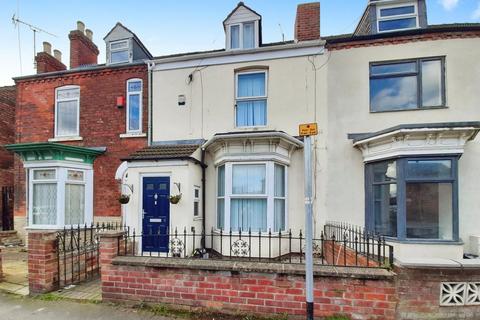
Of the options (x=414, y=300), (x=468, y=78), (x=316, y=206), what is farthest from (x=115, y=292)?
(x=468, y=78)

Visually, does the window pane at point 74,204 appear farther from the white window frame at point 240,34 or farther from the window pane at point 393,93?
the window pane at point 393,93

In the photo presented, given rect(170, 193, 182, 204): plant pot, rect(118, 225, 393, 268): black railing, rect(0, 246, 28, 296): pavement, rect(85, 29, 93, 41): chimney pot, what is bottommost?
rect(0, 246, 28, 296): pavement

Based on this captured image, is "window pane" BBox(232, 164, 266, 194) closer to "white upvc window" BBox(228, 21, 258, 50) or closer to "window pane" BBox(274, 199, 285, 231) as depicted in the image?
"window pane" BBox(274, 199, 285, 231)

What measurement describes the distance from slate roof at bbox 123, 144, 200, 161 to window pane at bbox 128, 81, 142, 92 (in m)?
2.71

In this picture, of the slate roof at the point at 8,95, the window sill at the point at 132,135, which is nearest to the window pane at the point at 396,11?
the window sill at the point at 132,135

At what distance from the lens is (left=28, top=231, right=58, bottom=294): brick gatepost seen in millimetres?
5348

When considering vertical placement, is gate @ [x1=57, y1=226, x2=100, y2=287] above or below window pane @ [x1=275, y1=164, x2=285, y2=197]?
below

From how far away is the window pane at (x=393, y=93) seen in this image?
8.26 m

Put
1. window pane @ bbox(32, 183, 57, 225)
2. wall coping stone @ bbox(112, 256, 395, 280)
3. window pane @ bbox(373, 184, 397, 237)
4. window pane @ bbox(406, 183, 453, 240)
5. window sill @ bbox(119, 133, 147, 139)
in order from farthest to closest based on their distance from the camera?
window sill @ bbox(119, 133, 147, 139) < window pane @ bbox(32, 183, 57, 225) < window pane @ bbox(373, 184, 397, 237) < window pane @ bbox(406, 183, 453, 240) < wall coping stone @ bbox(112, 256, 395, 280)

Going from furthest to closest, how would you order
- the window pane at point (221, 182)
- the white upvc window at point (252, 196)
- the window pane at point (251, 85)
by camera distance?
the window pane at point (251, 85)
the window pane at point (221, 182)
the white upvc window at point (252, 196)

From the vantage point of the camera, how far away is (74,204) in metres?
9.84

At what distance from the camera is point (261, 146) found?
25.9 ft

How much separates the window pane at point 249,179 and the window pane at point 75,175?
5.86 metres

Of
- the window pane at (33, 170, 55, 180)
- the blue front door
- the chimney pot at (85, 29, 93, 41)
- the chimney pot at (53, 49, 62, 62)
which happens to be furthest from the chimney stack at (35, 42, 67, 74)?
the blue front door
